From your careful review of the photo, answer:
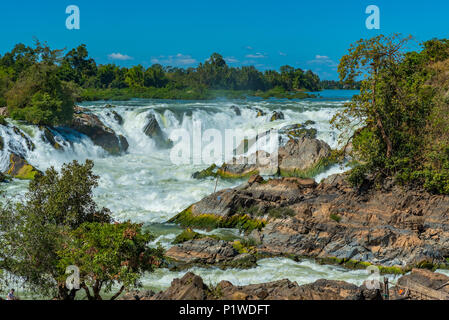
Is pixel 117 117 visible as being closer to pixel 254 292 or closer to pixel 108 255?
pixel 108 255

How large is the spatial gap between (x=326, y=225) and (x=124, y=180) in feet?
46.2

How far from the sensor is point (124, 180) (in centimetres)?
2747

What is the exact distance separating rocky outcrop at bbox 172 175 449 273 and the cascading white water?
1266mm

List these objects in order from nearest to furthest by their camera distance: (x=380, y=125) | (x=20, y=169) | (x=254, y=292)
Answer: (x=254, y=292), (x=380, y=125), (x=20, y=169)

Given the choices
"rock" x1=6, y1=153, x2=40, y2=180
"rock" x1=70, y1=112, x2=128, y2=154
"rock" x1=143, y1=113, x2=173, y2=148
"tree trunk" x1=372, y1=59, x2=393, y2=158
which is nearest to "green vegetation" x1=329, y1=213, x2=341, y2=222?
"tree trunk" x1=372, y1=59, x2=393, y2=158

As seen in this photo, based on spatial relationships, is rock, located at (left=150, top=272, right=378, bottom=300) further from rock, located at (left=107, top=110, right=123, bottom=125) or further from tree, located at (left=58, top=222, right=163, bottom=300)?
rock, located at (left=107, top=110, right=123, bottom=125)

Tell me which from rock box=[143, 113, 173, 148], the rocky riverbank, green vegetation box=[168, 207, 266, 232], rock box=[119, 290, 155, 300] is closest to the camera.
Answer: the rocky riverbank

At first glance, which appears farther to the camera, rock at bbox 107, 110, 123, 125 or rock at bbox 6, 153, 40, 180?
rock at bbox 107, 110, 123, 125

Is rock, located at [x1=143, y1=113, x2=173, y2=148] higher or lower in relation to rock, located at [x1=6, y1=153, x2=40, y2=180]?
higher

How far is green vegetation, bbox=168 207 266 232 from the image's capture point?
1905 centimetres

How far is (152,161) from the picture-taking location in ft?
108

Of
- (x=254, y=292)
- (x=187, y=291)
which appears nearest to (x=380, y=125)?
(x=254, y=292)

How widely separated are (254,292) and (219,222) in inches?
366
